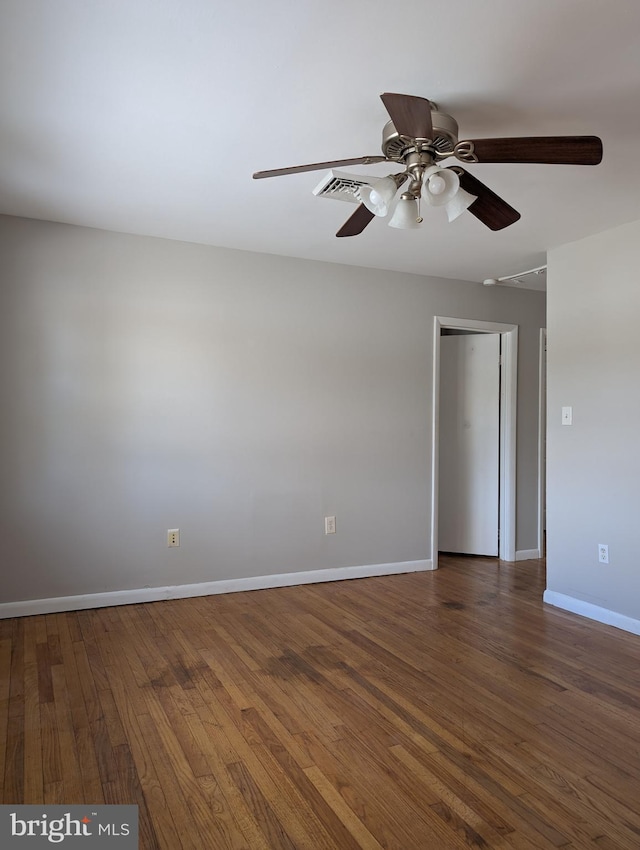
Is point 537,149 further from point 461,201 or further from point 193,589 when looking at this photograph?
point 193,589

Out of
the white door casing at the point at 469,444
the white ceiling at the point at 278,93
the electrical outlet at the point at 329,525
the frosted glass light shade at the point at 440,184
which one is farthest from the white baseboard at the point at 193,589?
the frosted glass light shade at the point at 440,184

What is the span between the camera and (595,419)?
11.4ft

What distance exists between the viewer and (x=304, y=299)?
4121 mm

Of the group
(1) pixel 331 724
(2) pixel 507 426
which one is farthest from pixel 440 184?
(2) pixel 507 426

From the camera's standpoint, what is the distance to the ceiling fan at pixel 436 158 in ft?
5.65

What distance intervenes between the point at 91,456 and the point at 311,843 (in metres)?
2.57

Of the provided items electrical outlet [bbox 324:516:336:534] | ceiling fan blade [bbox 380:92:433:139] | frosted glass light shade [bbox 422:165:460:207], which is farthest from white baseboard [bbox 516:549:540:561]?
ceiling fan blade [bbox 380:92:433:139]

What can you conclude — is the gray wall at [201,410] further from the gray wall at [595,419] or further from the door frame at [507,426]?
the gray wall at [595,419]

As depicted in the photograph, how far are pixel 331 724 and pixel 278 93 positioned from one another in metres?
2.31

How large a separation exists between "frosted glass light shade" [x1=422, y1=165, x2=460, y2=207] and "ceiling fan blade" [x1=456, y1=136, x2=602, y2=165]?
72 mm

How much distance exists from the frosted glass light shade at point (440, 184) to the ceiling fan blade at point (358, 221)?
0.37 m

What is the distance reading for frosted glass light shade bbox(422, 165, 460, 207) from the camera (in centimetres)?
189

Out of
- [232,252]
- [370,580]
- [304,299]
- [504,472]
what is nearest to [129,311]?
[232,252]

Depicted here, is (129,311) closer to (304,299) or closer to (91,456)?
(91,456)
